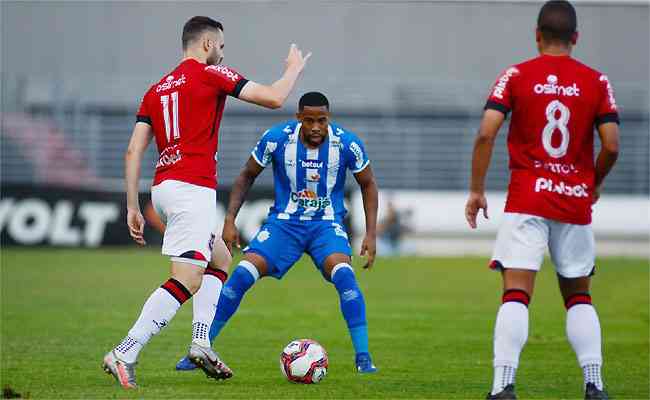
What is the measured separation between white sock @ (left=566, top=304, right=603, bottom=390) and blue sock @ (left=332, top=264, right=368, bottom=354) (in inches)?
92.0

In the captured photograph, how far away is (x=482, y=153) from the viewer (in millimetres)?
6941

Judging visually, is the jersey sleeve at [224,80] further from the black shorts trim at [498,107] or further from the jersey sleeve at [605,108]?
the jersey sleeve at [605,108]

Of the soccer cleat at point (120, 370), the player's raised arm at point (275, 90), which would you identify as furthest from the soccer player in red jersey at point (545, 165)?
the soccer cleat at point (120, 370)

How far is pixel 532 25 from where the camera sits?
114 feet

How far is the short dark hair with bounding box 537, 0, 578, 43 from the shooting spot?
6965 millimetres

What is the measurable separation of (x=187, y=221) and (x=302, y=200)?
6.77ft

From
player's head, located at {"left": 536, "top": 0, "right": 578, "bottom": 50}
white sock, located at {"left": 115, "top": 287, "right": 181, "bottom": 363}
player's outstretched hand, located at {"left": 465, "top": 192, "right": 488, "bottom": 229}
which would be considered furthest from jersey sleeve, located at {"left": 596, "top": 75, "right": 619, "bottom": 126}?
white sock, located at {"left": 115, "top": 287, "right": 181, "bottom": 363}

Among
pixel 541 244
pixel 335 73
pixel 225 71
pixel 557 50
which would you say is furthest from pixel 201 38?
pixel 335 73

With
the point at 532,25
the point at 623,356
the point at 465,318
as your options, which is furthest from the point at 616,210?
the point at 623,356

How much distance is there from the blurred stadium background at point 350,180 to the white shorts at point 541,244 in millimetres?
3425

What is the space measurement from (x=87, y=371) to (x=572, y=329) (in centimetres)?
373

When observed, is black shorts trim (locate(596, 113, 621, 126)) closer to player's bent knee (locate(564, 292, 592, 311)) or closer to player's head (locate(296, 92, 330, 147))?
player's bent knee (locate(564, 292, 592, 311))

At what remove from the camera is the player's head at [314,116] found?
30.7ft

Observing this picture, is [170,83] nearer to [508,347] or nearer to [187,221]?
[187,221]
